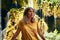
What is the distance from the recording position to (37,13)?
98.0 inches

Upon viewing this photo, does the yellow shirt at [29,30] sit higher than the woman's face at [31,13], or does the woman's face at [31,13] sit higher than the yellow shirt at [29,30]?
the woman's face at [31,13]

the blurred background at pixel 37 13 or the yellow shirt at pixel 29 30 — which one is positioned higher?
the blurred background at pixel 37 13

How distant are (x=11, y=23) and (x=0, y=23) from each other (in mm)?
113

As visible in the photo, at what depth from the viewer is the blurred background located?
248 cm

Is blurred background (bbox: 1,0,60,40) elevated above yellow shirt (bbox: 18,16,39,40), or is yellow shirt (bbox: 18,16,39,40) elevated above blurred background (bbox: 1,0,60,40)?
blurred background (bbox: 1,0,60,40)

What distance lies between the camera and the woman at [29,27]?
2473 millimetres

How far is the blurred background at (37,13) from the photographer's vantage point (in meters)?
2.48

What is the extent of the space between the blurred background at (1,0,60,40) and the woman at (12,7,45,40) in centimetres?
4

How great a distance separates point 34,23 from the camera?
2.49 m

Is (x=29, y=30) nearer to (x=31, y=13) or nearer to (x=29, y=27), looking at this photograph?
(x=29, y=27)

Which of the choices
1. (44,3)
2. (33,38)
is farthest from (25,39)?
(44,3)

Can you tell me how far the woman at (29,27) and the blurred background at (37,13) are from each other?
44mm

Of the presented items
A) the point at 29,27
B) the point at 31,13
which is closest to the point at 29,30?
the point at 29,27

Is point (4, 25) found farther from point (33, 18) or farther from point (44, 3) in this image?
point (44, 3)
